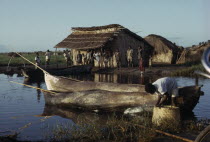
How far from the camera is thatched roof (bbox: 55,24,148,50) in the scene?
23.7m

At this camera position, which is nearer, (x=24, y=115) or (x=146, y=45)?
(x=24, y=115)

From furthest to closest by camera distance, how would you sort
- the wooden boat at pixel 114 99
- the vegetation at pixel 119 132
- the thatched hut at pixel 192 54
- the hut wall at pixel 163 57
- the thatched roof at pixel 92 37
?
1. the hut wall at pixel 163 57
2. the thatched hut at pixel 192 54
3. the thatched roof at pixel 92 37
4. the wooden boat at pixel 114 99
5. the vegetation at pixel 119 132

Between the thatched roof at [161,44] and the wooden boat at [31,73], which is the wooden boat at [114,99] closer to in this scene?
the wooden boat at [31,73]

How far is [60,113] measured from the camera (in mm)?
9781

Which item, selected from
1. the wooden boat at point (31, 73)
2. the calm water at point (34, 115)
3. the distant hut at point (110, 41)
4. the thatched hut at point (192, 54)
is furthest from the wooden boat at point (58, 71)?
the thatched hut at point (192, 54)

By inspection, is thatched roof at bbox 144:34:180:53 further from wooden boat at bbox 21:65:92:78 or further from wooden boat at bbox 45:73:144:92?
wooden boat at bbox 45:73:144:92

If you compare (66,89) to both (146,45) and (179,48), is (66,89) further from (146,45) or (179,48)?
(179,48)

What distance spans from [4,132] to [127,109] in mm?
3404

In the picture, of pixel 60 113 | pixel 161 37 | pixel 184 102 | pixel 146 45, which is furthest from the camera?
pixel 161 37

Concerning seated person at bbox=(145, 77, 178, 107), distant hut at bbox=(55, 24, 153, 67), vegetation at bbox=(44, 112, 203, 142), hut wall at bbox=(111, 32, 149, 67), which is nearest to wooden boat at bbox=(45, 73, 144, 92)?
seated person at bbox=(145, 77, 178, 107)

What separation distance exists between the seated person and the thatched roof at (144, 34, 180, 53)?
20.1 meters

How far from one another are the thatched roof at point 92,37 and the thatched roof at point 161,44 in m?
3.17

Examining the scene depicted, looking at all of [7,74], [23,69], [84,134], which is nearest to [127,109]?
[84,134]

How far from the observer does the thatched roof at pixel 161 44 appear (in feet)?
89.8
